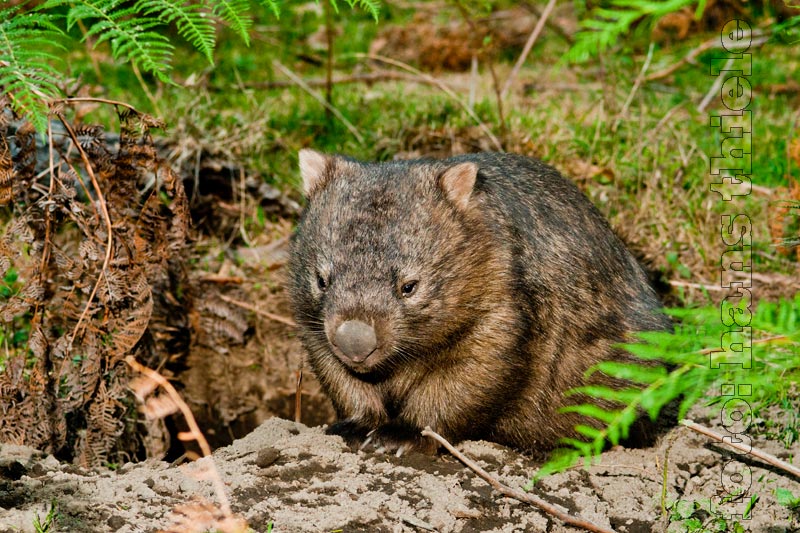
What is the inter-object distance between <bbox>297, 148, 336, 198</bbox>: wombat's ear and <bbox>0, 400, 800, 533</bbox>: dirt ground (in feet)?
4.09

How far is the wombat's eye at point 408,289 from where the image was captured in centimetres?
379

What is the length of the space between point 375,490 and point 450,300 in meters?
0.91

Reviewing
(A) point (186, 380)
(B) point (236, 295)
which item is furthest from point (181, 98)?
(A) point (186, 380)

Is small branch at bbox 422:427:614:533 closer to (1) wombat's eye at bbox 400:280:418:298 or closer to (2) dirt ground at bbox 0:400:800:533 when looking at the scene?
(2) dirt ground at bbox 0:400:800:533

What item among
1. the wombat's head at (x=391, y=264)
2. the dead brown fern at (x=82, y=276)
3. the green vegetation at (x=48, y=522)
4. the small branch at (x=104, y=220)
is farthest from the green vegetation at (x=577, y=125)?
the green vegetation at (x=48, y=522)

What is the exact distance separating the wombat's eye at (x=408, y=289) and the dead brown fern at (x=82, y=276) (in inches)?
56.0

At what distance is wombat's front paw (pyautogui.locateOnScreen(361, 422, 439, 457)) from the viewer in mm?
4039

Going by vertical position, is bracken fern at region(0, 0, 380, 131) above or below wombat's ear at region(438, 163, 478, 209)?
above

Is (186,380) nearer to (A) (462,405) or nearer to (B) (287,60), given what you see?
(A) (462,405)

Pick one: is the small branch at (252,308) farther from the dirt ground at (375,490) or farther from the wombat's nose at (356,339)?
the wombat's nose at (356,339)

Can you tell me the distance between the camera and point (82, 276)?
454 cm

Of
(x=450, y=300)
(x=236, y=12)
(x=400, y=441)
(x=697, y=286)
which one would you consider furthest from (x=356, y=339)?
(x=697, y=286)

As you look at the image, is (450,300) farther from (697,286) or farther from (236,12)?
(697,286)

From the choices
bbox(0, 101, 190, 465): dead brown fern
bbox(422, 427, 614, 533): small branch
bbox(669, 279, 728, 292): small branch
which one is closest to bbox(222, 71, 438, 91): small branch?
bbox(669, 279, 728, 292): small branch
